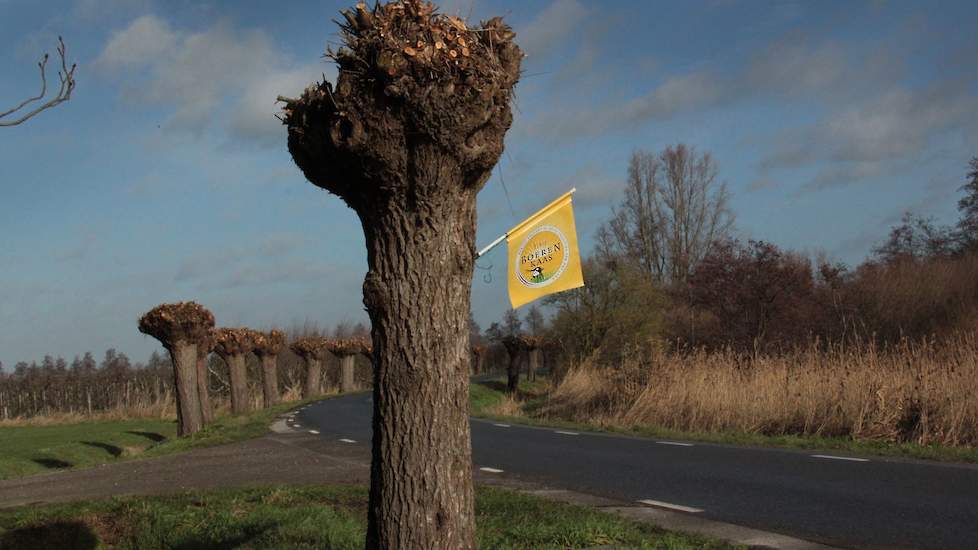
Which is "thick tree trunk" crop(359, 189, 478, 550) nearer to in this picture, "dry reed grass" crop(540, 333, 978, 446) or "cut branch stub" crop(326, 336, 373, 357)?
"dry reed grass" crop(540, 333, 978, 446)

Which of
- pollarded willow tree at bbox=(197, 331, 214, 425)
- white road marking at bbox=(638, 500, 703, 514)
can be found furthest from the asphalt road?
pollarded willow tree at bbox=(197, 331, 214, 425)

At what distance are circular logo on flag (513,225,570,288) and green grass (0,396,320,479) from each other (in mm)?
12113

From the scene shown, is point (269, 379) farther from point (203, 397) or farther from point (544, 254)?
point (544, 254)

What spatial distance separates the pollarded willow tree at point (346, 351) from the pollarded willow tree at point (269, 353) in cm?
1098

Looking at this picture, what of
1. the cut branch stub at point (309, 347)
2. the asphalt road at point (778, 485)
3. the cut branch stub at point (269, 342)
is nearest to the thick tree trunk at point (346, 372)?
the cut branch stub at point (309, 347)

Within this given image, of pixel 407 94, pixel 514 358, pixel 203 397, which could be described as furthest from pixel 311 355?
pixel 407 94

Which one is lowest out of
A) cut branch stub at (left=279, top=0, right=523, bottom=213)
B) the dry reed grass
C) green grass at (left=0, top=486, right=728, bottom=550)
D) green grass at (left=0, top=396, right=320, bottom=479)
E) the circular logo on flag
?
green grass at (left=0, top=396, right=320, bottom=479)

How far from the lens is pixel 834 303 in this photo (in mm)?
29625

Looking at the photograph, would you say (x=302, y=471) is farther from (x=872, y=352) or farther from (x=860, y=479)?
(x=872, y=352)

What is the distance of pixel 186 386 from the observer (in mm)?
23266

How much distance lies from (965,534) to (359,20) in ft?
19.2

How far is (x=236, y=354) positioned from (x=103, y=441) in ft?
23.1

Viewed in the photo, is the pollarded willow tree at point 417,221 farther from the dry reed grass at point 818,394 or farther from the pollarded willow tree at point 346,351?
the pollarded willow tree at point 346,351

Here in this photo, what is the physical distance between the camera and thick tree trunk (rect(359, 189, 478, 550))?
4.25 meters
